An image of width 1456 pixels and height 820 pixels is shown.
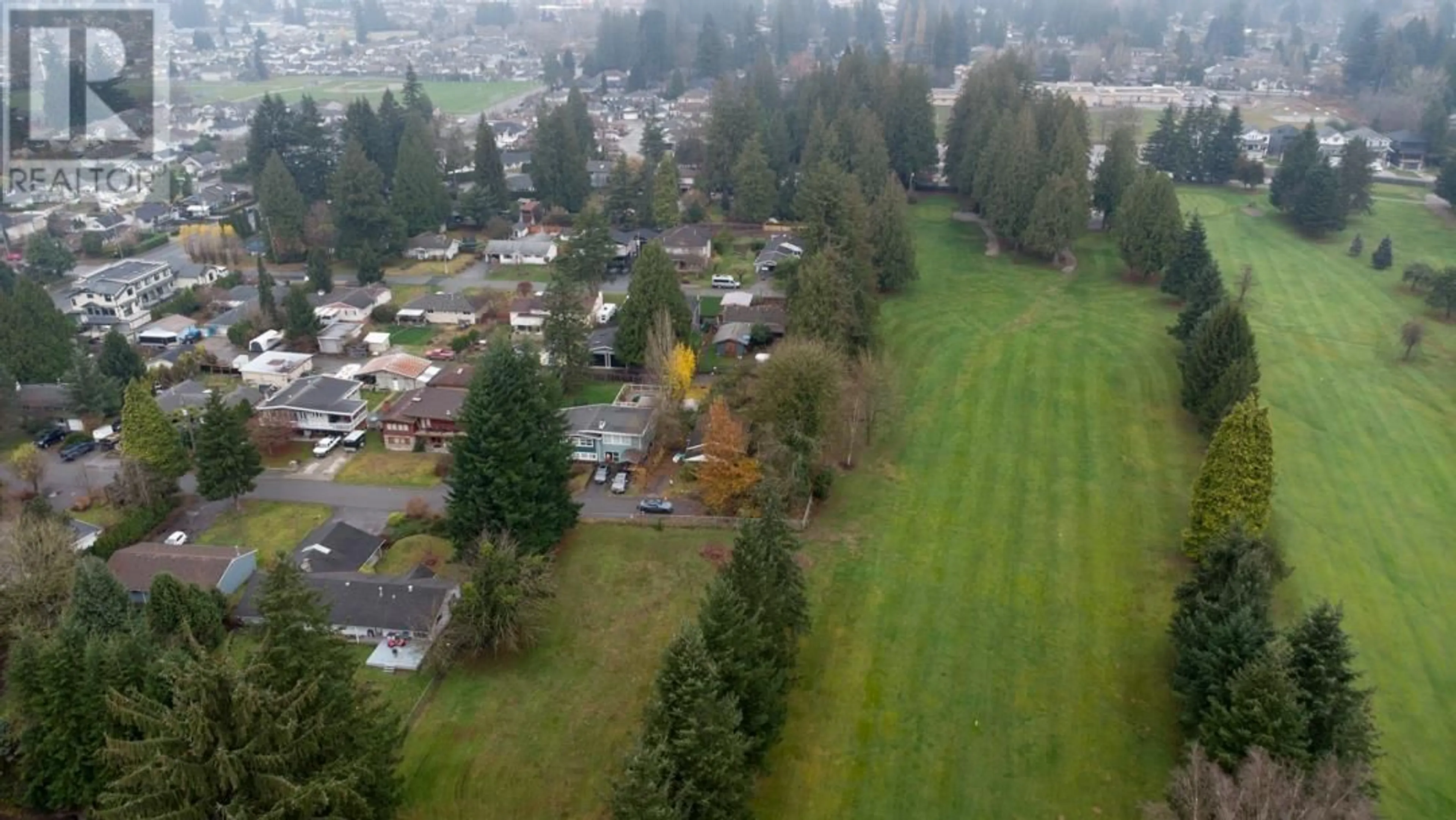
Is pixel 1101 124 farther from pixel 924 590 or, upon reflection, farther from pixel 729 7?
pixel 729 7

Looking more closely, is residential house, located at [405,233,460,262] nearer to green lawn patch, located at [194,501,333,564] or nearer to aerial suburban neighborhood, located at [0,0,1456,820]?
aerial suburban neighborhood, located at [0,0,1456,820]

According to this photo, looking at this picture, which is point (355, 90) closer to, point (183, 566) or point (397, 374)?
point (397, 374)

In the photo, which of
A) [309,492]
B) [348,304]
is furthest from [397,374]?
[348,304]

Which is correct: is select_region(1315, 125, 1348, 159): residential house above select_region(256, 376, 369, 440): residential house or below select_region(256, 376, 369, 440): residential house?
above

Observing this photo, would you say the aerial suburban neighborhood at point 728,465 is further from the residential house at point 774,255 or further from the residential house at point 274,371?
the residential house at point 774,255

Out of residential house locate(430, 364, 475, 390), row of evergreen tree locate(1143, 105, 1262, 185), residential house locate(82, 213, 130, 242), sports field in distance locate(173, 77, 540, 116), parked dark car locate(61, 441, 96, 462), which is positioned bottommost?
parked dark car locate(61, 441, 96, 462)

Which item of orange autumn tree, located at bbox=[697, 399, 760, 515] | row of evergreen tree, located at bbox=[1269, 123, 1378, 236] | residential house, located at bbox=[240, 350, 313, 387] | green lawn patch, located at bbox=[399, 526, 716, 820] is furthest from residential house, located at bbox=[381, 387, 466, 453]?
row of evergreen tree, located at bbox=[1269, 123, 1378, 236]

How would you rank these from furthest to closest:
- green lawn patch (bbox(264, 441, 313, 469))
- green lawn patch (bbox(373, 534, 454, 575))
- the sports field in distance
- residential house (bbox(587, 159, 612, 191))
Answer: the sports field in distance, residential house (bbox(587, 159, 612, 191)), green lawn patch (bbox(264, 441, 313, 469)), green lawn patch (bbox(373, 534, 454, 575))
